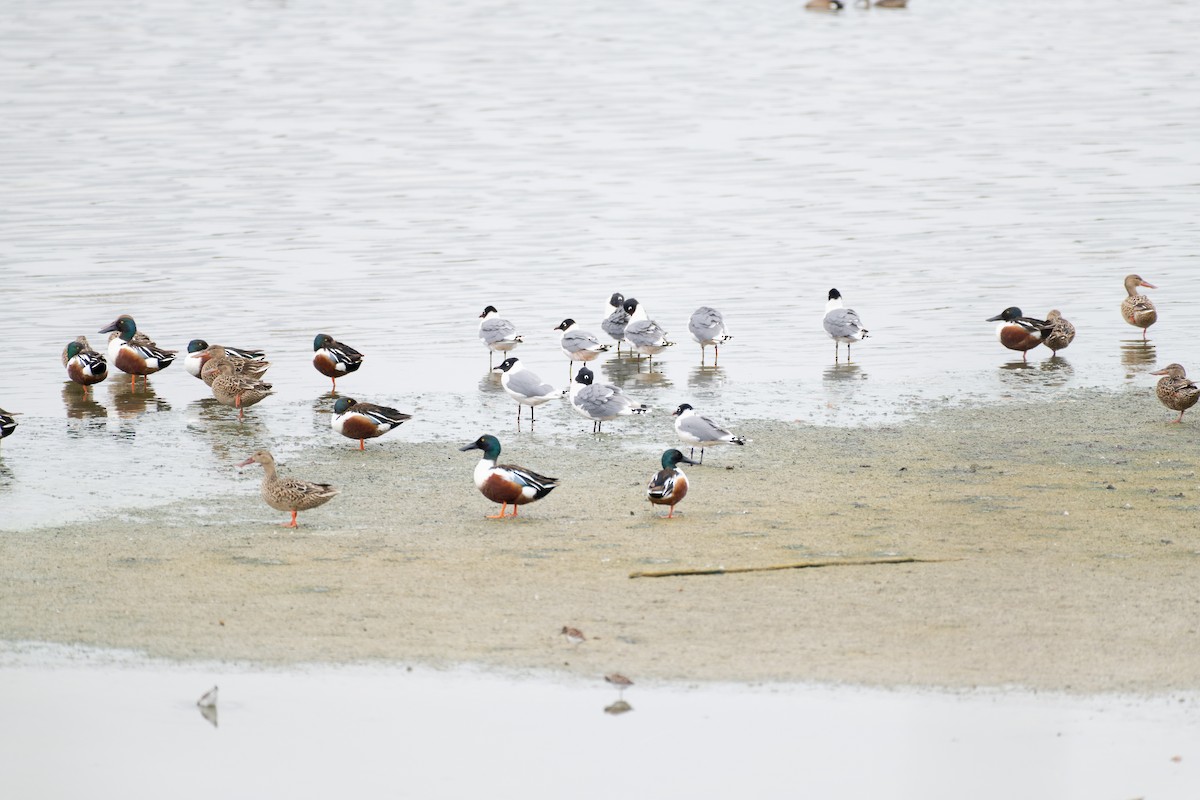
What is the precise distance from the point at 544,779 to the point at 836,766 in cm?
135

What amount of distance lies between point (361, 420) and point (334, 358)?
3.10 meters

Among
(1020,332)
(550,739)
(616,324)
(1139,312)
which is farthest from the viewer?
(1139,312)

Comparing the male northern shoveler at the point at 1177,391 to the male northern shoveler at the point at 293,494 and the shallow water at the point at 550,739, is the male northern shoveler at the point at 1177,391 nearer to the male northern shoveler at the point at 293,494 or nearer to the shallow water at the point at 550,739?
the shallow water at the point at 550,739

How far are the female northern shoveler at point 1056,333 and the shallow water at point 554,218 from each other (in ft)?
1.58

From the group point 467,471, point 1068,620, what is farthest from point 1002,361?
point 1068,620

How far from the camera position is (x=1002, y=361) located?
18.1 metres

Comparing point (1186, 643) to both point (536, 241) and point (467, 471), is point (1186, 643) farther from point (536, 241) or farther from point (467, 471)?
point (536, 241)

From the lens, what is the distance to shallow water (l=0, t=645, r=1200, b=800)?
7582 mm

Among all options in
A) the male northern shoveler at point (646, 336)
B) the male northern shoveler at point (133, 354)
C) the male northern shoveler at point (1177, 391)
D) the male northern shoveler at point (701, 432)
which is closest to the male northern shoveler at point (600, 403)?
the male northern shoveler at point (701, 432)

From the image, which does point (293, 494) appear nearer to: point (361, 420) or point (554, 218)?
point (361, 420)

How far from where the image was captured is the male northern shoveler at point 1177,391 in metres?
14.4

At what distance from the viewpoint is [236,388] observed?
15.4 meters

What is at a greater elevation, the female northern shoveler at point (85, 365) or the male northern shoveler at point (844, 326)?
the male northern shoveler at point (844, 326)

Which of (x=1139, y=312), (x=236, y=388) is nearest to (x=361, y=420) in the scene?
(x=236, y=388)
